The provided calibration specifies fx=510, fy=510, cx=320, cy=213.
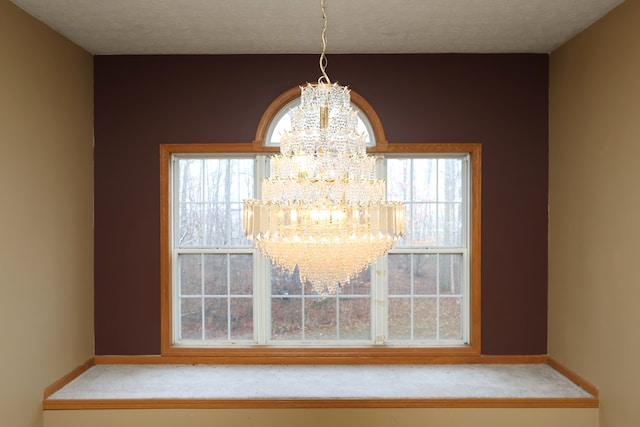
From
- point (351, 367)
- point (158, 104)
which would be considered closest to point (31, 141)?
point (158, 104)

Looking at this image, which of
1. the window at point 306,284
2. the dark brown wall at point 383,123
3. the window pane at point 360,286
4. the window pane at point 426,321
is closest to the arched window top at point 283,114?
the dark brown wall at point 383,123

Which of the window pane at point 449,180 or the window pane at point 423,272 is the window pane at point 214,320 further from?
the window pane at point 449,180

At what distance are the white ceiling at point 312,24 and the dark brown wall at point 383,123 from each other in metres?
0.14

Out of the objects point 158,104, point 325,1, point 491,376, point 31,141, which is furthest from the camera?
point 158,104

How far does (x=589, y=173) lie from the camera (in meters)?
3.44

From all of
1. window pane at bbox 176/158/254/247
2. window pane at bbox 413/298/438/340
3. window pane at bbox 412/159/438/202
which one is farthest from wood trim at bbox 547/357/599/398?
window pane at bbox 176/158/254/247

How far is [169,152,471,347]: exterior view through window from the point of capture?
417 cm

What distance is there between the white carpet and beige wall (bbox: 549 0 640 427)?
355 mm

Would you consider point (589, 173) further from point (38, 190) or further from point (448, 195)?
point (38, 190)

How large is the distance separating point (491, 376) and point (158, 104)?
331cm

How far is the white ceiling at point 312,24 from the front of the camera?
3.11 metres

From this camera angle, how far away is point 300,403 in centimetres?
339

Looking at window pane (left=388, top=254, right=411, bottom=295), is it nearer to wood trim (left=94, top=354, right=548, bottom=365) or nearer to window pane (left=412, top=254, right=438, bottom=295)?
window pane (left=412, top=254, right=438, bottom=295)

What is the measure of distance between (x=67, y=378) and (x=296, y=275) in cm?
184
